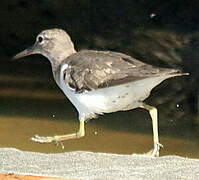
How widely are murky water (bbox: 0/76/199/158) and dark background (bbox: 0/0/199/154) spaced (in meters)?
0.09

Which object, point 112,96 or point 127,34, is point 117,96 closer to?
point 112,96

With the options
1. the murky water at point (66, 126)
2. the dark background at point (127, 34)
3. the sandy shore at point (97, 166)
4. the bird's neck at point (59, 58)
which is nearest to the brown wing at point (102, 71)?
the bird's neck at point (59, 58)

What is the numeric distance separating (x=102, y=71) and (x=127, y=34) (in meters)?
3.68

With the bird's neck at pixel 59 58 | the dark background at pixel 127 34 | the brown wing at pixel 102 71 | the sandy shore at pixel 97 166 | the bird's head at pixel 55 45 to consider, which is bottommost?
the sandy shore at pixel 97 166

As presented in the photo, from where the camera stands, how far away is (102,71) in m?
4.66

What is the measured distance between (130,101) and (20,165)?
782 mm

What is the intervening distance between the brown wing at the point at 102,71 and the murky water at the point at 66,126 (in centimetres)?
179

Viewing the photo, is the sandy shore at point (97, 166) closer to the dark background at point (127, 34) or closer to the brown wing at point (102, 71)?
the brown wing at point (102, 71)

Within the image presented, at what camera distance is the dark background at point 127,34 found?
7785 millimetres

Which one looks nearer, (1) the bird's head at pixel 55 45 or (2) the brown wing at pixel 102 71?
(2) the brown wing at pixel 102 71

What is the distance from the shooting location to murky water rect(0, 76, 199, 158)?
21.9ft

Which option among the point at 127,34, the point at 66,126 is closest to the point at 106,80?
the point at 66,126

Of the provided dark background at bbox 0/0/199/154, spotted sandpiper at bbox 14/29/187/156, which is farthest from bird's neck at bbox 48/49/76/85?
dark background at bbox 0/0/199/154

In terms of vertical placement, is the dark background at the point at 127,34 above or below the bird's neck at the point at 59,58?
above
